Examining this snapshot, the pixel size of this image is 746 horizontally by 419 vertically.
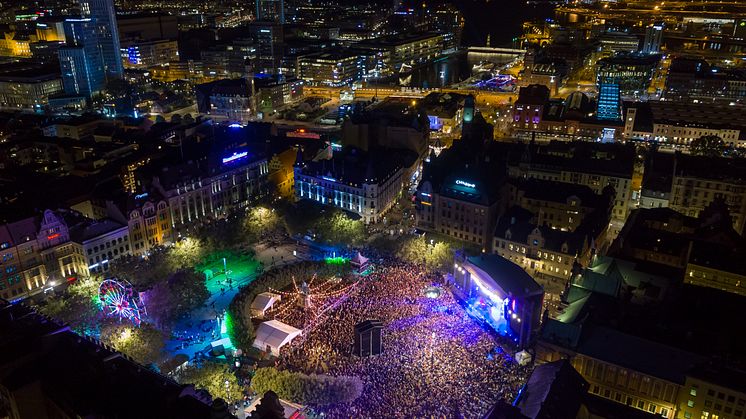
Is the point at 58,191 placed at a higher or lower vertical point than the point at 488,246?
higher

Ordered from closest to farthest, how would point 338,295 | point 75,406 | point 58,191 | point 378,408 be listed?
point 75,406
point 378,408
point 338,295
point 58,191

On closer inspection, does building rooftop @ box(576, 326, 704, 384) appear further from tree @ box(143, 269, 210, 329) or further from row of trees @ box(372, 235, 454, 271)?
tree @ box(143, 269, 210, 329)

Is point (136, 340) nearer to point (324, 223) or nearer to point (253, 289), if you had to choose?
point (253, 289)

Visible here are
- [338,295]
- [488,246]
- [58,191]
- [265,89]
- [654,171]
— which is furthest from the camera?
[265,89]

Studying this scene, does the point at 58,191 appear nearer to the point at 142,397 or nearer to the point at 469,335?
the point at 142,397

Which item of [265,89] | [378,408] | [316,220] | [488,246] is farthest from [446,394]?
[265,89]

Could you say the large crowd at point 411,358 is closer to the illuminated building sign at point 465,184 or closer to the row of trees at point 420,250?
the row of trees at point 420,250
